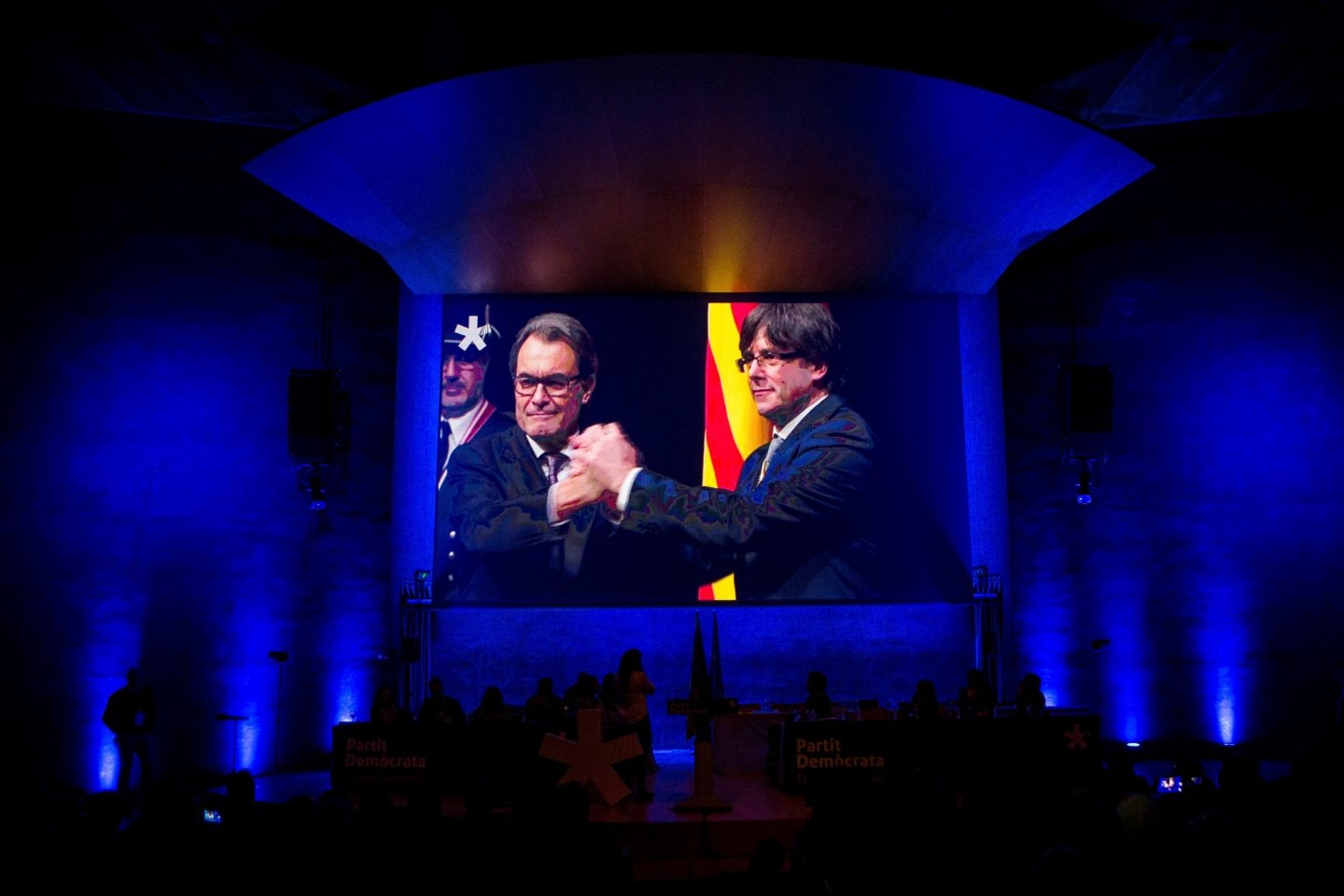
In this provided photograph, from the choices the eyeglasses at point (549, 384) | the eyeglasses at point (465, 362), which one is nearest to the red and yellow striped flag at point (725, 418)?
the eyeglasses at point (549, 384)

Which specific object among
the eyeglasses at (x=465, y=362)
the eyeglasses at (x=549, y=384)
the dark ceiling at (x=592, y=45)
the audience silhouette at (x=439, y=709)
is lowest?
the audience silhouette at (x=439, y=709)

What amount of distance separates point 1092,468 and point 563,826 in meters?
10.1

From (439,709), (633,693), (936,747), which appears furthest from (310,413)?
(936,747)

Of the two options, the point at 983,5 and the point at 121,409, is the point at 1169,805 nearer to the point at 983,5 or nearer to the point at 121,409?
the point at 983,5

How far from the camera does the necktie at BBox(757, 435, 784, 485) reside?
13.6m

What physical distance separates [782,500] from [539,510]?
3.09 m

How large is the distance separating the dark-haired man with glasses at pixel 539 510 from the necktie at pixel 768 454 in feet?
5.60

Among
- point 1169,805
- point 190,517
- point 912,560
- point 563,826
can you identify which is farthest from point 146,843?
point 912,560

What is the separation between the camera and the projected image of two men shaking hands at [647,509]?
1344 centimetres

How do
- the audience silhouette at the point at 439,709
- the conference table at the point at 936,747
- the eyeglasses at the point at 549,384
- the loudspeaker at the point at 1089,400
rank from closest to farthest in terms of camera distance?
the conference table at the point at 936,747
the audience silhouette at the point at 439,709
the loudspeaker at the point at 1089,400
the eyeglasses at the point at 549,384

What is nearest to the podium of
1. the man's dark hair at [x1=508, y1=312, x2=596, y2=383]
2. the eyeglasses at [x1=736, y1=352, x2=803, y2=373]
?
the eyeglasses at [x1=736, y1=352, x2=803, y2=373]

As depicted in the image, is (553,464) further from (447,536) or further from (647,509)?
(447,536)

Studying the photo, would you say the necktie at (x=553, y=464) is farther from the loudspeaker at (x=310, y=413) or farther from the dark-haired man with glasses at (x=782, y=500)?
the loudspeaker at (x=310, y=413)

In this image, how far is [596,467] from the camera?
1372 cm
